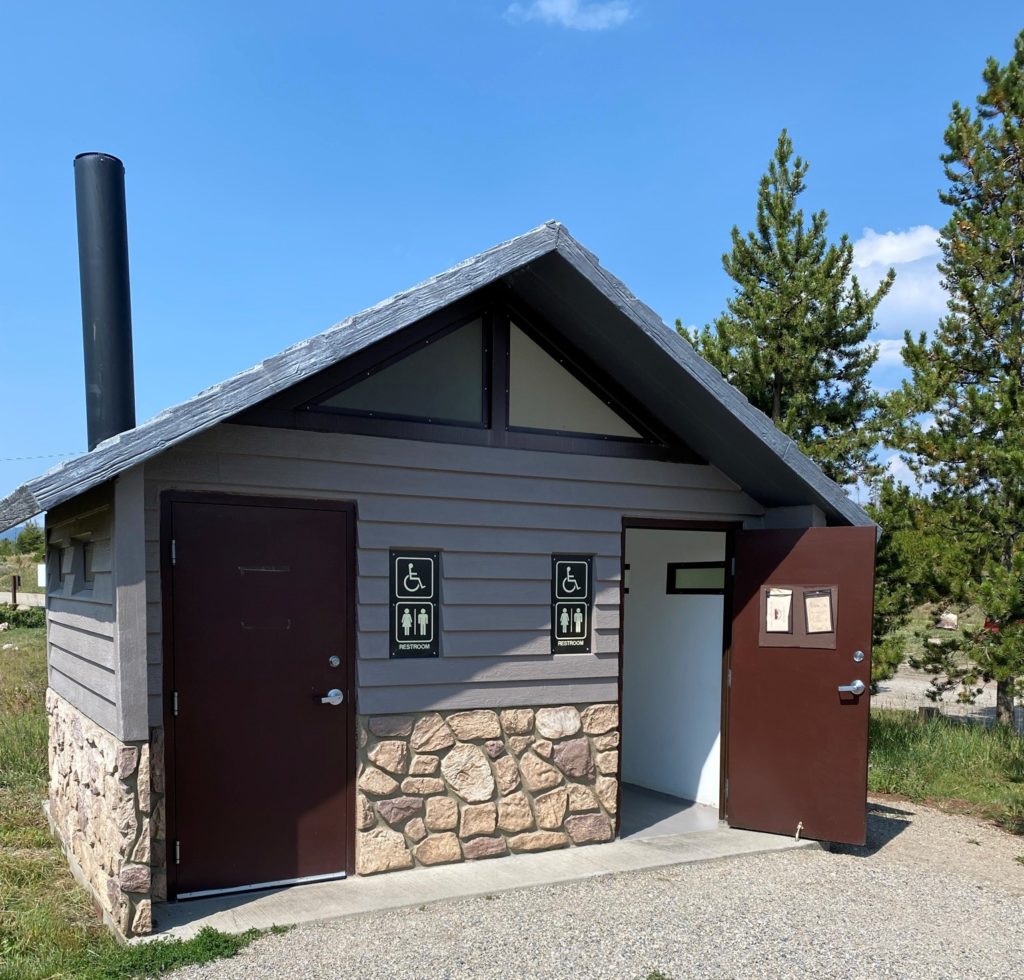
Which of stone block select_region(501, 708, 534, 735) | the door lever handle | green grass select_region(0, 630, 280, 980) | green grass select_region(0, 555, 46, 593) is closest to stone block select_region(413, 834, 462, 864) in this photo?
stone block select_region(501, 708, 534, 735)

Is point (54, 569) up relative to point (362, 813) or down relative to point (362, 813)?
up

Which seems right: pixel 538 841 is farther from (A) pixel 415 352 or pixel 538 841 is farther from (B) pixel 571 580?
(A) pixel 415 352

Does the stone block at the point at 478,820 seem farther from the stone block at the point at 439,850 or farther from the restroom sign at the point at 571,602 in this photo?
the restroom sign at the point at 571,602

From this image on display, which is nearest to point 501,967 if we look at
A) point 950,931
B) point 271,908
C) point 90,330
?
point 271,908

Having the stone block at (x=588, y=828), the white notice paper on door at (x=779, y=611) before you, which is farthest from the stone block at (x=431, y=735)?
the white notice paper on door at (x=779, y=611)

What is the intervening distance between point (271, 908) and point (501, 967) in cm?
137

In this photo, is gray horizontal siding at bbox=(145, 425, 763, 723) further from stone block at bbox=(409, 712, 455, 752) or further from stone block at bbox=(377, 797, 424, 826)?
stone block at bbox=(377, 797, 424, 826)


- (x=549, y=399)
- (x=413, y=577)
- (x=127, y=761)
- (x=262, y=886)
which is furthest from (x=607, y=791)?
(x=127, y=761)

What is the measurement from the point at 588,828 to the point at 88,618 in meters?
3.44

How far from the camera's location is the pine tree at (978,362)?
33.4 ft

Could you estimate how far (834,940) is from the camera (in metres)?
4.83

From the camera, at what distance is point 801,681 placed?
6.48 m

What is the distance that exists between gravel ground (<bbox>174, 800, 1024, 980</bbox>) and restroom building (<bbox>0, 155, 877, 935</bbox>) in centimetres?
63

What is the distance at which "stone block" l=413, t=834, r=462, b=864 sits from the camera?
5.71 metres
